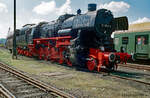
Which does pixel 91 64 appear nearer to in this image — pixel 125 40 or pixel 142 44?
pixel 142 44

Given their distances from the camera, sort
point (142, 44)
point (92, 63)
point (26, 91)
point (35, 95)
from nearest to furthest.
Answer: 1. point (35, 95)
2. point (26, 91)
3. point (92, 63)
4. point (142, 44)

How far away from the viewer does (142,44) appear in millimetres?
15812

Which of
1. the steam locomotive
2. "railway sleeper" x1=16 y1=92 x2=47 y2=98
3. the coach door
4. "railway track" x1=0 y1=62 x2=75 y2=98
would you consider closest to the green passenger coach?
the coach door

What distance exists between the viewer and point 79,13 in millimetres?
13047

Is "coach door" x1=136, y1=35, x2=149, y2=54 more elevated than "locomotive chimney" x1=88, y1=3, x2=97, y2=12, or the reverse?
"locomotive chimney" x1=88, y1=3, x2=97, y2=12

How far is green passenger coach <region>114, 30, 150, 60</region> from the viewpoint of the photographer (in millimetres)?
15438

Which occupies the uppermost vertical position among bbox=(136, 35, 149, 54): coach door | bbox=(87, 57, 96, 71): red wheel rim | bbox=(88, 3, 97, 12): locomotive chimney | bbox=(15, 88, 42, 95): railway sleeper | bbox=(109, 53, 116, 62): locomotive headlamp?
bbox=(88, 3, 97, 12): locomotive chimney

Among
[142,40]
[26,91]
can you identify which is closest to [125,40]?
[142,40]

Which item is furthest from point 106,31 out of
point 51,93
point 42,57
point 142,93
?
point 42,57

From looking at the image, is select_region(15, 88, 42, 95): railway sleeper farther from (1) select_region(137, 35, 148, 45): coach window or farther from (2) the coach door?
(1) select_region(137, 35, 148, 45): coach window

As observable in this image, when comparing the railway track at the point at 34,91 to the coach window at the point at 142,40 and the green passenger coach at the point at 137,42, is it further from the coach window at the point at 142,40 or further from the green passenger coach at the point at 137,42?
the coach window at the point at 142,40

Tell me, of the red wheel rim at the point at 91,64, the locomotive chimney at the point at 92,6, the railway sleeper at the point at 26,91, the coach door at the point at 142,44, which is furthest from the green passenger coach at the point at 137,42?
the railway sleeper at the point at 26,91

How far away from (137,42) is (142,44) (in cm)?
66

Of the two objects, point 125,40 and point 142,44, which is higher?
point 125,40
